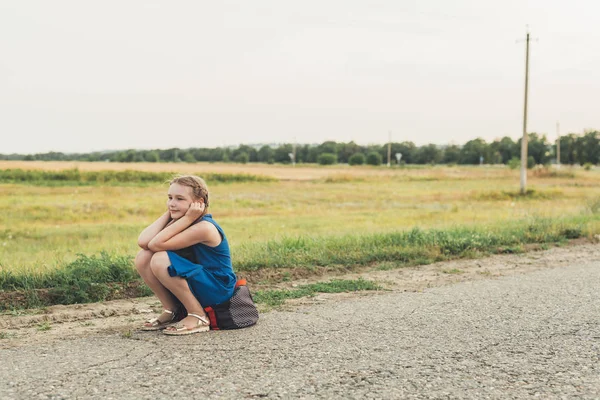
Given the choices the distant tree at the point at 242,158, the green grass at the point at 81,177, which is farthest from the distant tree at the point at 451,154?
the green grass at the point at 81,177

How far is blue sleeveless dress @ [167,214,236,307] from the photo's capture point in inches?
223

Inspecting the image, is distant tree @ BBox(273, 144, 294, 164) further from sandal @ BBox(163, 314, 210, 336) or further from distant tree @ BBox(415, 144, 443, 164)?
sandal @ BBox(163, 314, 210, 336)

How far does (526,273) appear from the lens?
30.3 ft

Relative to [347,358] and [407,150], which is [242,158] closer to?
[407,150]

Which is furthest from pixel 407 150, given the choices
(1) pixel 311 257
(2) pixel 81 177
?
(1) pixel 311 257

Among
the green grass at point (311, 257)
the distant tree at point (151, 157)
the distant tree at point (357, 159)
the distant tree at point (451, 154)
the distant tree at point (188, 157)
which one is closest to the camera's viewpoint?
the green grass at point (311, 257)

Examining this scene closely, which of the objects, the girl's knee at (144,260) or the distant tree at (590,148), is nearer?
the girl's knee at (144,260)

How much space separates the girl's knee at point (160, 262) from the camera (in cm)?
556

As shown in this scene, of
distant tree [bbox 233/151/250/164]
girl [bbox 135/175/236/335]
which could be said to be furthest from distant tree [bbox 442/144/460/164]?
girl [bbox 135/175/236/335]

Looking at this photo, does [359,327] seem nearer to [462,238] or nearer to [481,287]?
[481,287]

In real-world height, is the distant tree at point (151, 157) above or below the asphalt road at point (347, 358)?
above

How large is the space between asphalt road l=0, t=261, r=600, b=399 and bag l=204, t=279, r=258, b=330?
A: 0.16m

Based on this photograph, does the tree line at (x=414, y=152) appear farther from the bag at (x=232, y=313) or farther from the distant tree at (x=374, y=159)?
the bag at (x=232, y=313)

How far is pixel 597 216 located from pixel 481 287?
9248 millimetres
